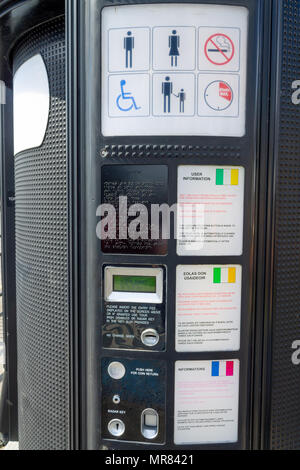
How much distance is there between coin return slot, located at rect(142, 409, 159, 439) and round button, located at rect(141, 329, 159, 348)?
0.81 ft

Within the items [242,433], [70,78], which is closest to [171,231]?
[70,78]

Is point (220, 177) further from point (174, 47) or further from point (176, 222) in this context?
point (174, 47)

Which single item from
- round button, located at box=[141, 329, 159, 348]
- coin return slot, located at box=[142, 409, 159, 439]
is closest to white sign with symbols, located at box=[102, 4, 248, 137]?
round button, located at box=[141, 329, 159, 348]

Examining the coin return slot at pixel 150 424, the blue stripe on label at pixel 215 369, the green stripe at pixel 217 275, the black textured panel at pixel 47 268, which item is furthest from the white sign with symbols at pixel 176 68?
the coin return slot at pixel 150 424

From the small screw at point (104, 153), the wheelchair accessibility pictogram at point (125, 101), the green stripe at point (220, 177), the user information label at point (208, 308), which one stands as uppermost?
the wheelchair accessibility pictogram at point (125, 101)

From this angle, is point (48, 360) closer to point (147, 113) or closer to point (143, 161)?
point (143, 161)

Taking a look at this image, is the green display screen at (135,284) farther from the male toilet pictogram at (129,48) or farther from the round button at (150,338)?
the male toilet pictogram at (129,48)

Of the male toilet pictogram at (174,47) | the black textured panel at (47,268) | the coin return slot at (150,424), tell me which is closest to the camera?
the male toilet pictogram at (174,47)

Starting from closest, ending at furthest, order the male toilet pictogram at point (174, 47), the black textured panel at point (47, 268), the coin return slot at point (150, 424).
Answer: the male toilet pictogram at point (174, 47) < the coin return slot at point (150, 424) < the black textured panel at point (47, 268)

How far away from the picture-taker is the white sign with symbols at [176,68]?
1104 mm

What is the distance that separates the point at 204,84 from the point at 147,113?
0.21 metres

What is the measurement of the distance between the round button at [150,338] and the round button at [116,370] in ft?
0.42

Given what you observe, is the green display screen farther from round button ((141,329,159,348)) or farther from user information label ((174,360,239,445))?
user information label ((174,360,239,445))

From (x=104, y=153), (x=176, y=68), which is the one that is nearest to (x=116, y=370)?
(x=104, y=153)
